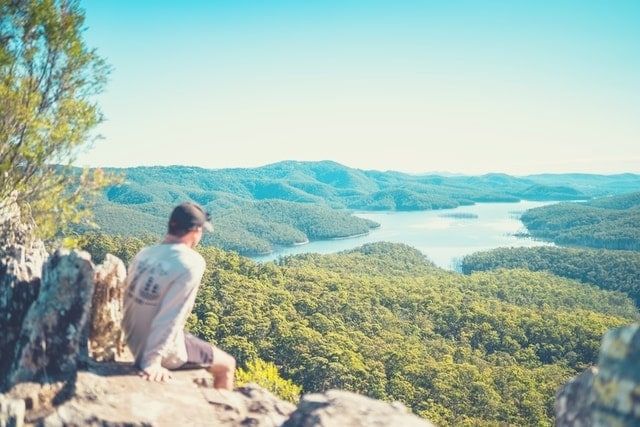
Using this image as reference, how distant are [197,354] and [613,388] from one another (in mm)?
4541

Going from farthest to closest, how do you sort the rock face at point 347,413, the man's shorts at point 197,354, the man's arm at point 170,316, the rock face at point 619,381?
A: the man's shorts at point 197,354 → the man's arm at point 170,316 → the rock face at point 347,413 → the rock face at point 619,381

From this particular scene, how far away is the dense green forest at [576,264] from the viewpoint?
420 ft

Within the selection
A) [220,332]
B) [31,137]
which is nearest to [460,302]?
[220,332]

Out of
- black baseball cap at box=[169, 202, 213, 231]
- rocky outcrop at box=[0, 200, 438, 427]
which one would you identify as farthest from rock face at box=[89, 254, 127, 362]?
black baseball cap at box=[169, 202, 213, 231]

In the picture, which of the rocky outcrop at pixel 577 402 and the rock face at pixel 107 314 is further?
the rock face at pixel 107 314

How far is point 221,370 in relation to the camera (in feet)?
20.0

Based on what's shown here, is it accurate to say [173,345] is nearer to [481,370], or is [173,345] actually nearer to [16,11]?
[16,11]

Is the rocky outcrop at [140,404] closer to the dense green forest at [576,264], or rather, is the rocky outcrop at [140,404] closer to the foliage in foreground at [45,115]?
the foliage in foreground at [45,115]

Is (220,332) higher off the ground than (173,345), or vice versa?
(173,345)

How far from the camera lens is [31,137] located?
11.2m

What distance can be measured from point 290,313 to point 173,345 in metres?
63.5

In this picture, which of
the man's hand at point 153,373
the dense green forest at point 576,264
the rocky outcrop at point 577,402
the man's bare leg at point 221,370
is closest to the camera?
the rocky outcrop at point 577,402

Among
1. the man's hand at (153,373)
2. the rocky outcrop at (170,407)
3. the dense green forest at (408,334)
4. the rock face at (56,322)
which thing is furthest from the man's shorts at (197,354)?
the dense green forest at (408,334)

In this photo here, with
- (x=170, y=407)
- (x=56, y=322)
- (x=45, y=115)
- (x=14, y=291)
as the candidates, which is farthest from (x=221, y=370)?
(x=45, y=115)
